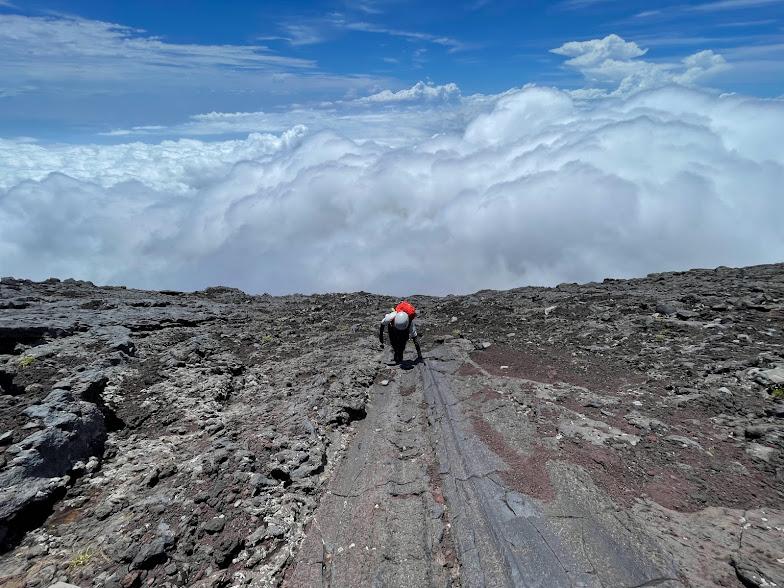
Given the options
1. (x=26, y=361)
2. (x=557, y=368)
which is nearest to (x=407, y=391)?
(x=557, y=368)

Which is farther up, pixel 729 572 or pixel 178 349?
pixel 178 349

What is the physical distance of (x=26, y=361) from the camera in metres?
11.4

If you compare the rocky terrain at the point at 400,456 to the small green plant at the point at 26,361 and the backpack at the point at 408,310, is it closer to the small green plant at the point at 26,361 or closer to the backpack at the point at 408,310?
the small green plant at the point at 26,361

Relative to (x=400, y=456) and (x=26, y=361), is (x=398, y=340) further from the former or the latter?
(x=26, y=361)

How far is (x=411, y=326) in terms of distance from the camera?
13453 mm

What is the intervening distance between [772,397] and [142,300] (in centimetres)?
2205

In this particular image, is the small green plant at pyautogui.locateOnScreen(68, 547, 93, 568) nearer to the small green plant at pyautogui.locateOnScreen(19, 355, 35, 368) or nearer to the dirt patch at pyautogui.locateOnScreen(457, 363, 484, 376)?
the small green plant at pyautogui.locateOnScreen(19, 355, 35, 368)

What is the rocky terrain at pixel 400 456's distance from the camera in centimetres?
598

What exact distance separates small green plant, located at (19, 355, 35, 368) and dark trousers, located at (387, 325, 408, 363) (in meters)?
9.14

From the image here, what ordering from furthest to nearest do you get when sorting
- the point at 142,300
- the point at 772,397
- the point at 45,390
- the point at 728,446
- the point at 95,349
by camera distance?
the point at 142,300 → the point at 95,349 → the point at 45,390 → the point at 772,397 → the point at 728,446

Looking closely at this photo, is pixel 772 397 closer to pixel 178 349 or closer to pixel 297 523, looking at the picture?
pixel 297 523

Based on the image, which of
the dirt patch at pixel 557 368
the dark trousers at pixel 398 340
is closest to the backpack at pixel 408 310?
the dark trousers at pixel 398 340

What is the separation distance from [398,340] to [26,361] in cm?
943

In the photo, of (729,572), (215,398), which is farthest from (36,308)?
(729,572)
